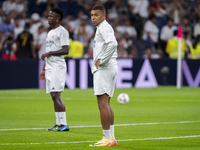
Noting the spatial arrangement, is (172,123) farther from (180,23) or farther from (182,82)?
(180,23)

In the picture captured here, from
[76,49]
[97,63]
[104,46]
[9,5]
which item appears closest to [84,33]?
[76,49]

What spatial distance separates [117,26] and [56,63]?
15.4 meters

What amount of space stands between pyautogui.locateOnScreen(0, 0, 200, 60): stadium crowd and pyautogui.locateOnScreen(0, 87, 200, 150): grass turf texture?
382cm

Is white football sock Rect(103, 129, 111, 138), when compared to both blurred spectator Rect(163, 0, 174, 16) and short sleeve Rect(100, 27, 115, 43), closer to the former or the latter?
short sleeve Rect(100, 27, 115, 43)

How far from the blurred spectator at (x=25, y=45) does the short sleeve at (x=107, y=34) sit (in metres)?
14.3

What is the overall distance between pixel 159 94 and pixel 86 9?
909cm

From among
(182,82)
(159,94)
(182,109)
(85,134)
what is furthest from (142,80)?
(85,134)

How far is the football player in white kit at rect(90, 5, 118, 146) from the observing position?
7.27 m

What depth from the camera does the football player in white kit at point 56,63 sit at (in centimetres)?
944

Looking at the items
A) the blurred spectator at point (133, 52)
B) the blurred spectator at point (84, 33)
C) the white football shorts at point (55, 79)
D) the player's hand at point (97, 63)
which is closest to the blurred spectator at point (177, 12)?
the blurred spectator at point (133, 52)

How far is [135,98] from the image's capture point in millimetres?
17203

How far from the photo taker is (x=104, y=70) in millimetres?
7414

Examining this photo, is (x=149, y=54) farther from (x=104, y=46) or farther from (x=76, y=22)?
(x=104, y=46)

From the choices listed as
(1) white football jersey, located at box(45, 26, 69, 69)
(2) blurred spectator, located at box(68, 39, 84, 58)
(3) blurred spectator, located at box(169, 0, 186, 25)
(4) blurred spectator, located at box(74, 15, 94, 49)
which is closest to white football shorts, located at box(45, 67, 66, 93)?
(1) white football jersey, located at box(45, 26, 69, 69)
